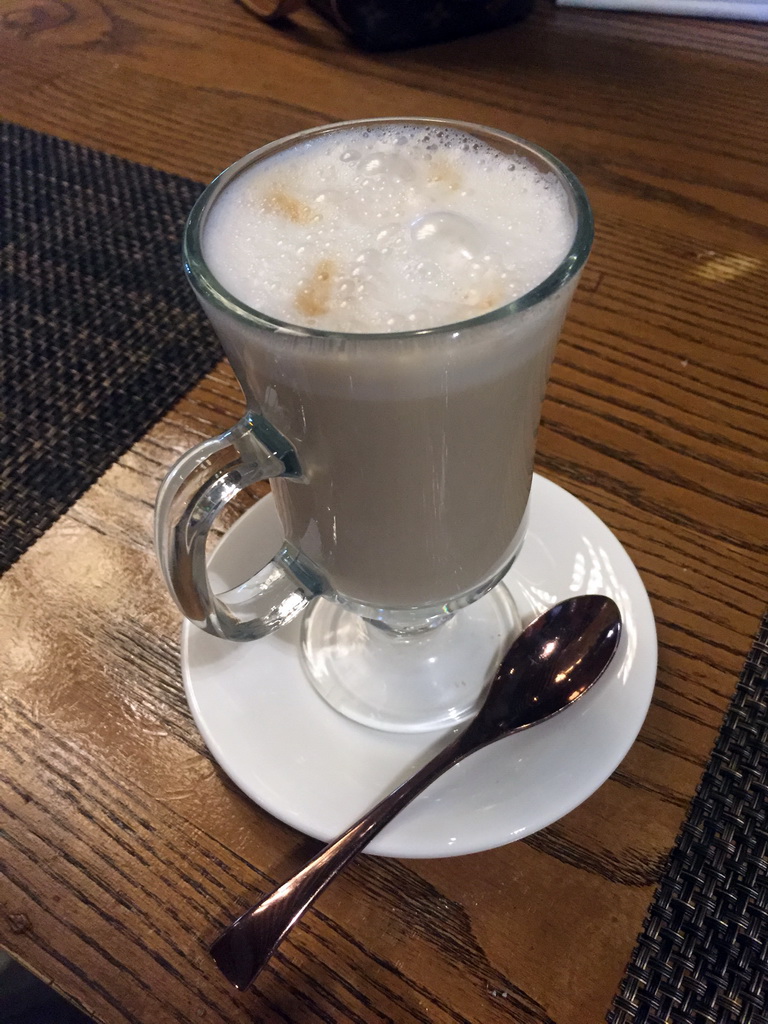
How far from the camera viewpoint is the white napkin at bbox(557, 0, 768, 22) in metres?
1.30

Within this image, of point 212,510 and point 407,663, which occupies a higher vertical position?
point 212,510

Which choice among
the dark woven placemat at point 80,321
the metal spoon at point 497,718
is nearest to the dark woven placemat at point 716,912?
the metal spoon at point 497,718

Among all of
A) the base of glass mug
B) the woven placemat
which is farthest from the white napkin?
the base of glass mug

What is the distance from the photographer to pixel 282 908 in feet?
1.43

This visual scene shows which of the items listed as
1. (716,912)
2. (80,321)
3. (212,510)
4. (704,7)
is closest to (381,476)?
(212,510)

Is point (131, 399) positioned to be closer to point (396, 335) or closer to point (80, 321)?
point (80, 321)

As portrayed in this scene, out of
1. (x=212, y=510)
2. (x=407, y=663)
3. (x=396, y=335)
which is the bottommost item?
(x=407, y=663)

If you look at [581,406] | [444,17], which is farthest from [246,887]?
[444,17]

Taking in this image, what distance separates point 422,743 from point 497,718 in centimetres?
6

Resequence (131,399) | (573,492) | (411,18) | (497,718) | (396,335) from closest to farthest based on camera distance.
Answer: (396,335)
(497,718)
(573,492)
(131,399)
(411,18)

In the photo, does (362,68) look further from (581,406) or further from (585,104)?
(581,406)

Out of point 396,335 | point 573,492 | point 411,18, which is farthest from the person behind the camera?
point 411,18

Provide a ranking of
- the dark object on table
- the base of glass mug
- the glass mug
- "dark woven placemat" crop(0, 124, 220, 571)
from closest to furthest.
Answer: the glass mug, the base of glass mug, "dark woven placemat" crop(0, 124, 220, 571), the dark object on table

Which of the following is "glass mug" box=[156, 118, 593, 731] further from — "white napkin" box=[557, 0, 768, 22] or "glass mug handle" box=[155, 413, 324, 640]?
A: "white napkin" box=[557, 0, 768, 22]
